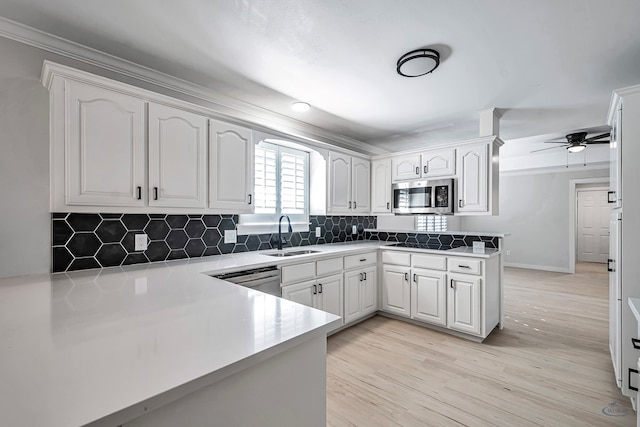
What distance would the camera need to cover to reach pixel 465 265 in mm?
2941

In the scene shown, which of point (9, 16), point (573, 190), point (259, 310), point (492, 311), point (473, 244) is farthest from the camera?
point (573, 190)

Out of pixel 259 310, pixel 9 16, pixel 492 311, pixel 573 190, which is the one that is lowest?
pixel 492 311

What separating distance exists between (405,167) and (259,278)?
2.45 meters

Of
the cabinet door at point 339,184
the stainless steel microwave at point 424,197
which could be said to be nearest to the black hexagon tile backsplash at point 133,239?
the stainless steel microwave at point 424,197

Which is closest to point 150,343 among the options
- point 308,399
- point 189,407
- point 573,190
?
point 189,407

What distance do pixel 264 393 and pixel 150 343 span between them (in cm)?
37

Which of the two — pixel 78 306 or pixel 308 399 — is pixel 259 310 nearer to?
pixel 308 399

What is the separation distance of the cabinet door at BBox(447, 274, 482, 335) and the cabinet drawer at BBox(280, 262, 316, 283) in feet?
4.83

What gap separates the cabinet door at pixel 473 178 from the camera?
3164 millimetres

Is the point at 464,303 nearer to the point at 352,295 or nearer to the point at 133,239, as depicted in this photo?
the point at 352,295

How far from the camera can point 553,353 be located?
8.77 feet

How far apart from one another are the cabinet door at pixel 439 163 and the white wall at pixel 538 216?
4.25 m

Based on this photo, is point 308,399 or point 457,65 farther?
point 457,65

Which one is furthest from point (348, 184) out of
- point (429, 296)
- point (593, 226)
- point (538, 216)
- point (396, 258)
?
point (593, 226)
